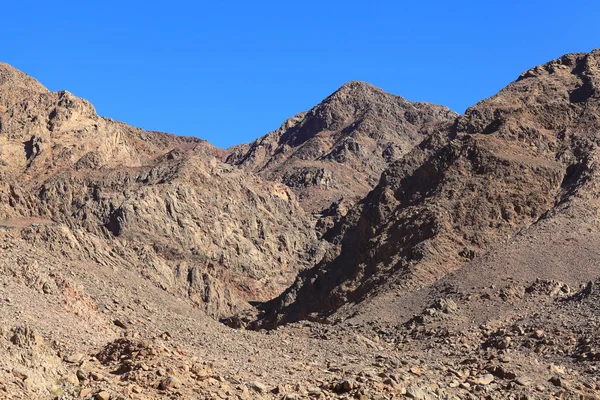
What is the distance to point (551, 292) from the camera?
155 feet

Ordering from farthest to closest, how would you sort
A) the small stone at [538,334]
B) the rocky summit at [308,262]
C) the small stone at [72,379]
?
the small stone at [538,334] < the rocky summit at [308,262] < the small stone at [72,379]

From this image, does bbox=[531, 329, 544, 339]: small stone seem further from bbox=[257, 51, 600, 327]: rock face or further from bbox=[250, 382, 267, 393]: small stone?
bbox=[257, 51, 600, 327]: rock face

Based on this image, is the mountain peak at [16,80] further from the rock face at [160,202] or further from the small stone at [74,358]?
the small stone at [74,358]

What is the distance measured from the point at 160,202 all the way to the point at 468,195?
Result: 2981cm

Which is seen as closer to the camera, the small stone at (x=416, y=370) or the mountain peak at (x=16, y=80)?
the small stone at (x=416, y=370)

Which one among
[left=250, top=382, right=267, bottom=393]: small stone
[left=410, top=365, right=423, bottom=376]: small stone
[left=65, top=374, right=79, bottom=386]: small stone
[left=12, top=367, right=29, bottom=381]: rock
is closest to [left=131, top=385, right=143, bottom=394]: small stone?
[left=65, top=374, right=79, bottom=386]: small stone

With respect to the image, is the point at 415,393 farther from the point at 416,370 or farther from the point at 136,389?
the point at 136,389

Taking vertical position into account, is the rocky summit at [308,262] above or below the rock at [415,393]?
above

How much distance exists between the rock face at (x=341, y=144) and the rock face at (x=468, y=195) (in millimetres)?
40063

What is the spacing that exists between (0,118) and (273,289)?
2782 cm

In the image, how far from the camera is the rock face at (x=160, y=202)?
7750 cm

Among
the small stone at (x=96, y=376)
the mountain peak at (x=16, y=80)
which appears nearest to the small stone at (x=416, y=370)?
the small stone at (x=96, y=376)

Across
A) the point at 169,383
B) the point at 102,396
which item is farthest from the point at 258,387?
the point at 102,396

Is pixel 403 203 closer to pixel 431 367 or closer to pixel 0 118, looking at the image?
pixel 431 367
